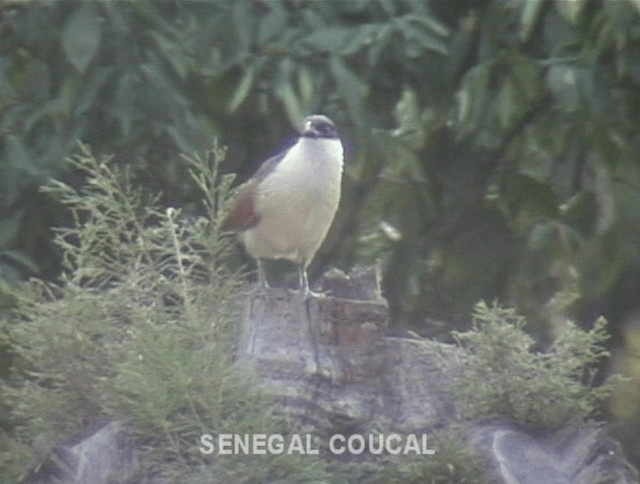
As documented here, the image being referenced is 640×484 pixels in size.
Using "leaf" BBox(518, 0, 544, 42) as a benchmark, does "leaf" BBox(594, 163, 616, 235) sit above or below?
below

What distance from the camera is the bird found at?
7.32 feet

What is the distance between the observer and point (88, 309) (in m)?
2.21

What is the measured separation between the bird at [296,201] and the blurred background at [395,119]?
2.11ft

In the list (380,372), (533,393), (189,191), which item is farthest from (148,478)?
(189,191)

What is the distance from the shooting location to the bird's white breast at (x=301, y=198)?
2.23m

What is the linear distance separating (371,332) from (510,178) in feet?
3.92

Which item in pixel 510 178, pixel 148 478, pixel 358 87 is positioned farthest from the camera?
pixel 510 178

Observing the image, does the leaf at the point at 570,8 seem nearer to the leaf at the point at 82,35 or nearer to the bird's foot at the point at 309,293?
the leaf at the point at 82,35

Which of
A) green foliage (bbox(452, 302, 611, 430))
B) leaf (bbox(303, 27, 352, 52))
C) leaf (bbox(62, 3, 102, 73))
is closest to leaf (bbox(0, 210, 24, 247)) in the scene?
leaf (bbox(62, 3, 102, 73))

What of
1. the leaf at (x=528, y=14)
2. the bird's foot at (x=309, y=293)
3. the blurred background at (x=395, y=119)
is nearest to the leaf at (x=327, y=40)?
the blurred background at (x=395, y=119)

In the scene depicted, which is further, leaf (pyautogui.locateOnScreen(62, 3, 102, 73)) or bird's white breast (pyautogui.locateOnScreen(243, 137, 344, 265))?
leaf (pyautogui.locateOnScreen(62, 3, 102, 73))

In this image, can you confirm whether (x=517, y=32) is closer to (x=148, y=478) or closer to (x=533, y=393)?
(x=533, y=393)

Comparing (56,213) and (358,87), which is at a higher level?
(358,87)

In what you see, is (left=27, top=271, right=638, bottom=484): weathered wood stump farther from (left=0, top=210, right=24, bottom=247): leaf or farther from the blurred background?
(left=0, top=210, right=24, bottom=247): leaf
